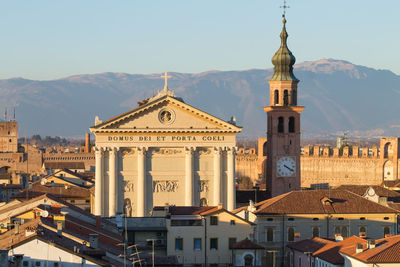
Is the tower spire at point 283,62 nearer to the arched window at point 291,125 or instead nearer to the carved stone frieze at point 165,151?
the arched window at point 291,125

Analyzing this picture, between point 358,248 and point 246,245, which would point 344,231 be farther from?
point 358,248

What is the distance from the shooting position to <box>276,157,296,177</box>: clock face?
8806cm

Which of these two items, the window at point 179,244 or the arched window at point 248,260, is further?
the window at point 179,244

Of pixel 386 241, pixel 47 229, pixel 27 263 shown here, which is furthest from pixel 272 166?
pixel 27 263

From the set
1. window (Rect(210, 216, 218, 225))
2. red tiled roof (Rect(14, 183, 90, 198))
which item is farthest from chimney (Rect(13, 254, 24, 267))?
red tiled roof (Rect(14, 183, 90, 198))

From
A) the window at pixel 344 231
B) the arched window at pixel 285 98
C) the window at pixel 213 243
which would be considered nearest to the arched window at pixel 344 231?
the window at pixel 344 231

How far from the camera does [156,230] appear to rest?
5888 cm

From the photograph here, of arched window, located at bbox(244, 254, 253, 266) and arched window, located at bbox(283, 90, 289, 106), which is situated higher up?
arched window, located at bbox(283, 90, 289, 106)

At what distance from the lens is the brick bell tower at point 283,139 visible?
87.9m

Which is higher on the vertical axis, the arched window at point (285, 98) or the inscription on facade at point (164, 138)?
the arched window at point (285, 98)

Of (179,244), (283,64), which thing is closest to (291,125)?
(283,64)

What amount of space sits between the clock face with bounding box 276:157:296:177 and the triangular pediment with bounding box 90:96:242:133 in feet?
35.0

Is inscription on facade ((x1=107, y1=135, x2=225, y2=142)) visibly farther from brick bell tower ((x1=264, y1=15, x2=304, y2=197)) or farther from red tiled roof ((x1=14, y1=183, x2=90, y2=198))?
→ brick bell tower ((x1=264, y1=15, x2=304, y2=197))

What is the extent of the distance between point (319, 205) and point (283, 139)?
2248cm
